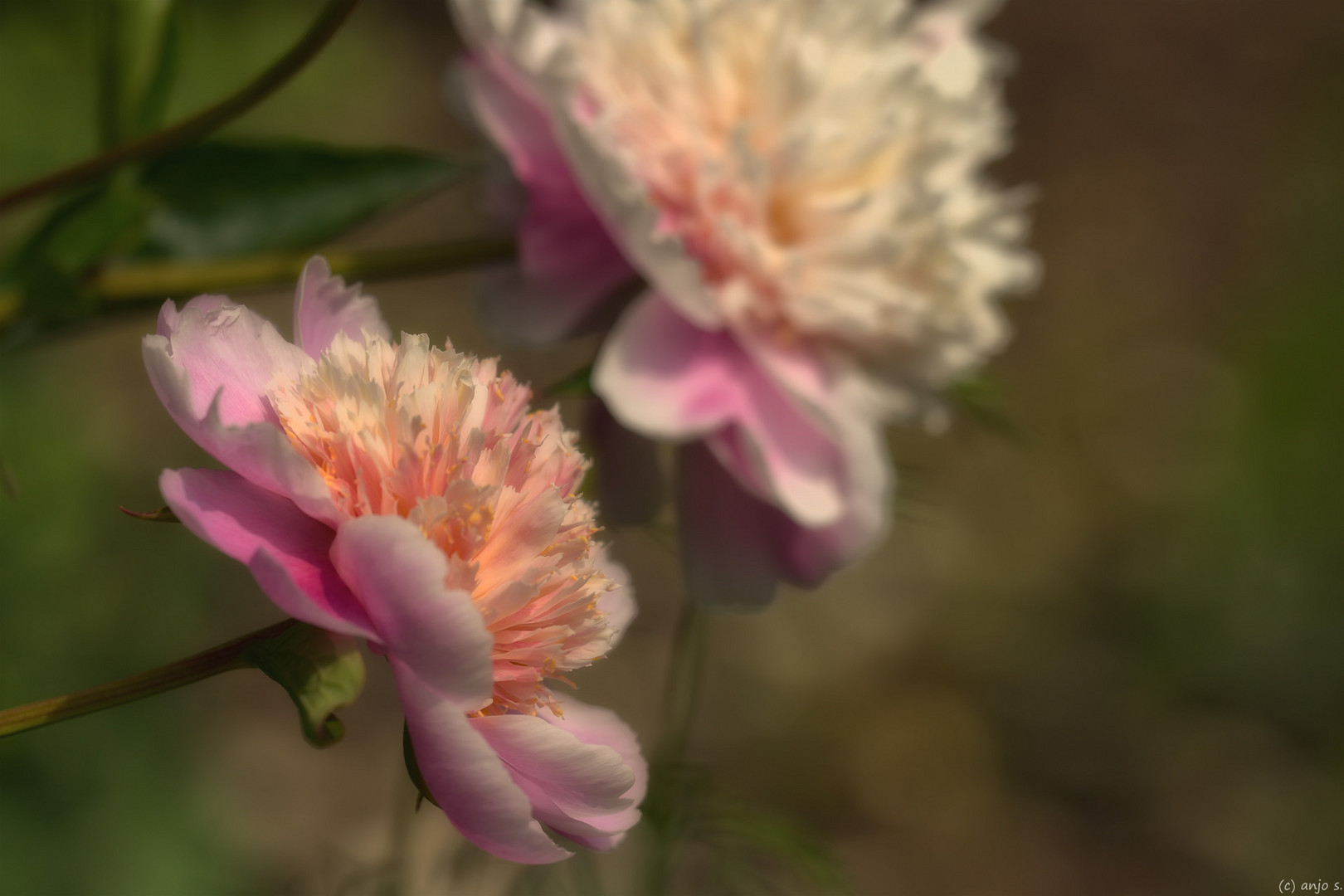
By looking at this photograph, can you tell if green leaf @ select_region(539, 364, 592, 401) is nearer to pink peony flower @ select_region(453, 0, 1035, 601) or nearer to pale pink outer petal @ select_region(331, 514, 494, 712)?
pink peony flower @ select_region(453, 0, 1035, 601)

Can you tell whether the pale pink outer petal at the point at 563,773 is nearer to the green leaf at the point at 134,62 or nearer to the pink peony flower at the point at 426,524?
the pink peony flower at the point at 426,524

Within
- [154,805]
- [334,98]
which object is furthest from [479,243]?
[334,98]

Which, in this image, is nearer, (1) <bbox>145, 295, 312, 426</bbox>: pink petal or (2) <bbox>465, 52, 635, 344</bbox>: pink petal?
(1) <bbox>145, 295, 312, 426</bbox>: pink petal

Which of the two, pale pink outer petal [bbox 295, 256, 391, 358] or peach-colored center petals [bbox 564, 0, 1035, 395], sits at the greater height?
peach-colored center petals [bbox 564, 0, 1035, 395]

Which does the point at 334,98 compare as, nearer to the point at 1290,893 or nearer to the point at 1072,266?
the point at 1072,266

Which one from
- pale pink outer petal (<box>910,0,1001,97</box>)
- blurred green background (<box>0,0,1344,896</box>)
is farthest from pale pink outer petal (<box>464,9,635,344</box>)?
blurred green background (<box>0,0,1344,896</box>)
